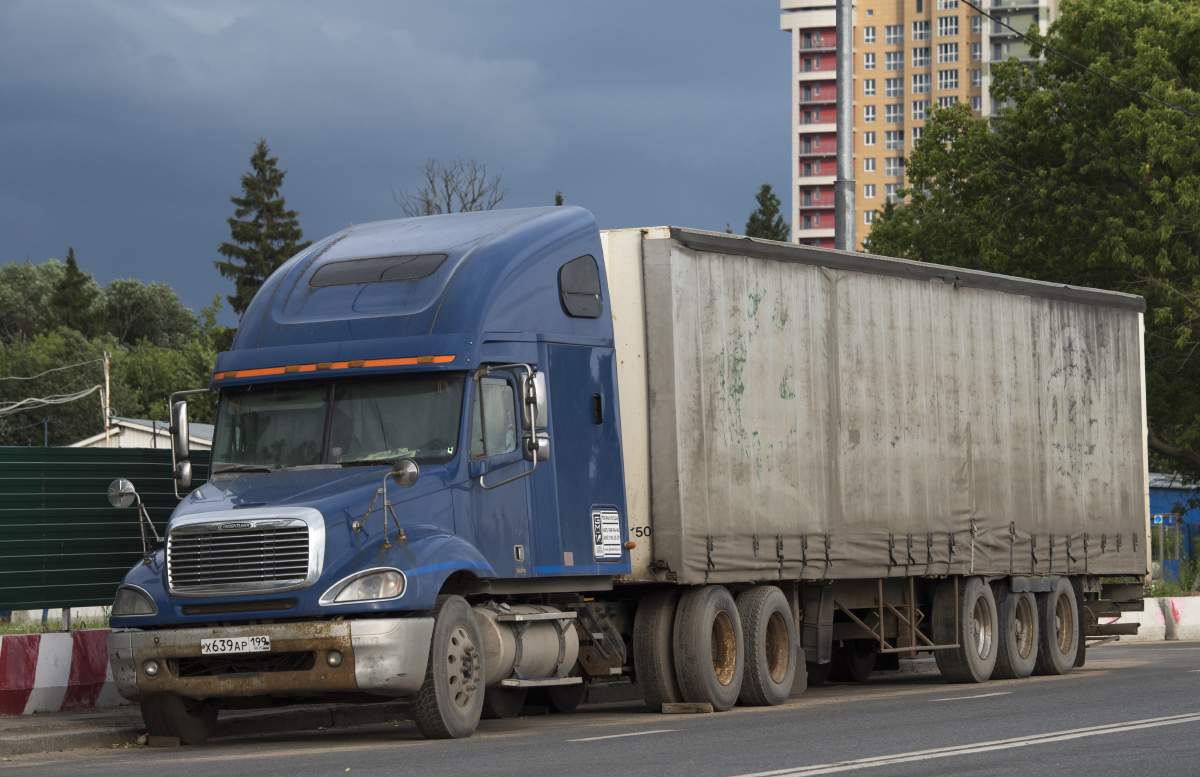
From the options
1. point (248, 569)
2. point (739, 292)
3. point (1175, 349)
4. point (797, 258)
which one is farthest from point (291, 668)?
point (1175, 349)

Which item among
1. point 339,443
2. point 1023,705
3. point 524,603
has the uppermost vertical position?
point 339,443

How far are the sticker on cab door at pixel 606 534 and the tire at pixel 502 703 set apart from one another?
210cm

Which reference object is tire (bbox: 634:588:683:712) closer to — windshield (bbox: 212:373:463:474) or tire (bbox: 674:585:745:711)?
tire (bbox: 674:585:745:711)

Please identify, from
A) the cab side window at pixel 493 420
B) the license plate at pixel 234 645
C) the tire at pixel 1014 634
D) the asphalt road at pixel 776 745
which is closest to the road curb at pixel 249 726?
the asphalt road at pixel 776 745

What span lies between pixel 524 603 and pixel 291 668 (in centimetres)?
239

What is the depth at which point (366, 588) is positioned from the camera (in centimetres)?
1120

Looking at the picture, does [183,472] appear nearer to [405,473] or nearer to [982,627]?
[405,473]

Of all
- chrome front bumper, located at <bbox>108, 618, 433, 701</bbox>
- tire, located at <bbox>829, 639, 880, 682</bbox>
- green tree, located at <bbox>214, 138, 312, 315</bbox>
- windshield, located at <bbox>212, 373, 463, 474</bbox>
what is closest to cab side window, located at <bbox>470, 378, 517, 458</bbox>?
windshield, located at <bbox>212, 373, 463, 474</bbox>

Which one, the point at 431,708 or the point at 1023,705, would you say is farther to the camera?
the point at 1023,705

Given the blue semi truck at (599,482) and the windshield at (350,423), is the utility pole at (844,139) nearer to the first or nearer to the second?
the blue semi truck at (599,482)

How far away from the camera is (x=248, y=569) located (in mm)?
11328

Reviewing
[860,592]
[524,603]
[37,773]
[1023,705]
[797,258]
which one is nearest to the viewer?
[37,773]

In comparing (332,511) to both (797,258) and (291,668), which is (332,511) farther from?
(797,258)

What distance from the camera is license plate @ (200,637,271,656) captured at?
1115 cm
